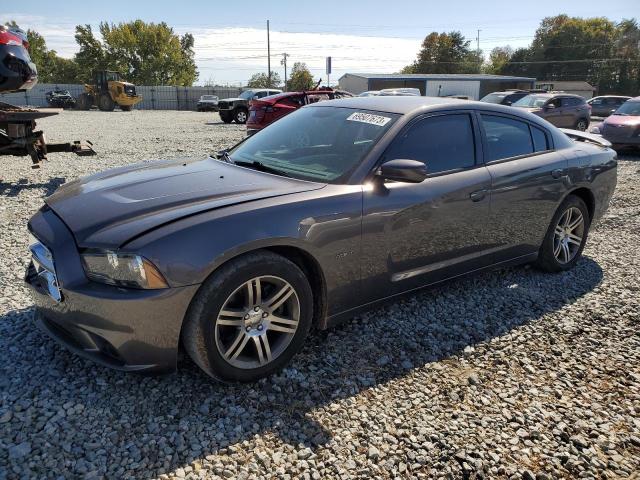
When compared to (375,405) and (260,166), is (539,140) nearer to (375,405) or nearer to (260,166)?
(260,166)

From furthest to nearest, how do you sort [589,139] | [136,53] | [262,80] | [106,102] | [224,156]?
[262,80] < [136,53] < [106,102] < [589,139] < [224,156]

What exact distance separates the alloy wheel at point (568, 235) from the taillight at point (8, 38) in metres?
7.60

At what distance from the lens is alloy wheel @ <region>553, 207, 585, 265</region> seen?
178 inches

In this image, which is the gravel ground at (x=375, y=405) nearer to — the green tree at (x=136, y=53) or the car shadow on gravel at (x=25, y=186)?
the car shadow on gravel at (x=25, y=186)

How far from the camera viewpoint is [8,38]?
7.09m

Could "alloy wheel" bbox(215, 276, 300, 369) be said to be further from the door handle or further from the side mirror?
the door handle

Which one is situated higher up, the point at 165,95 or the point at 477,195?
the point at 165,95

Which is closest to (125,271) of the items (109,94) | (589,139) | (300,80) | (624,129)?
(589,139)

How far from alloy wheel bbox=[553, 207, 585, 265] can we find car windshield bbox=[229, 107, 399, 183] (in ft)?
7.00

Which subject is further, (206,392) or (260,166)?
(260,166)

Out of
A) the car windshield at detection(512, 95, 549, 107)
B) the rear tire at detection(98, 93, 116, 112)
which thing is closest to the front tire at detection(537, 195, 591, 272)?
the car windshield at detection(512, 95, 549, 107)

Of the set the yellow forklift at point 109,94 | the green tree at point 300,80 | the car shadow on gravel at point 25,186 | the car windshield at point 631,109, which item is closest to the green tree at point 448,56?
the green tree at point 300,80

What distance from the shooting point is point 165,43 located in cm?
7419

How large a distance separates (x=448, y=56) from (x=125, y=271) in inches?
3339
